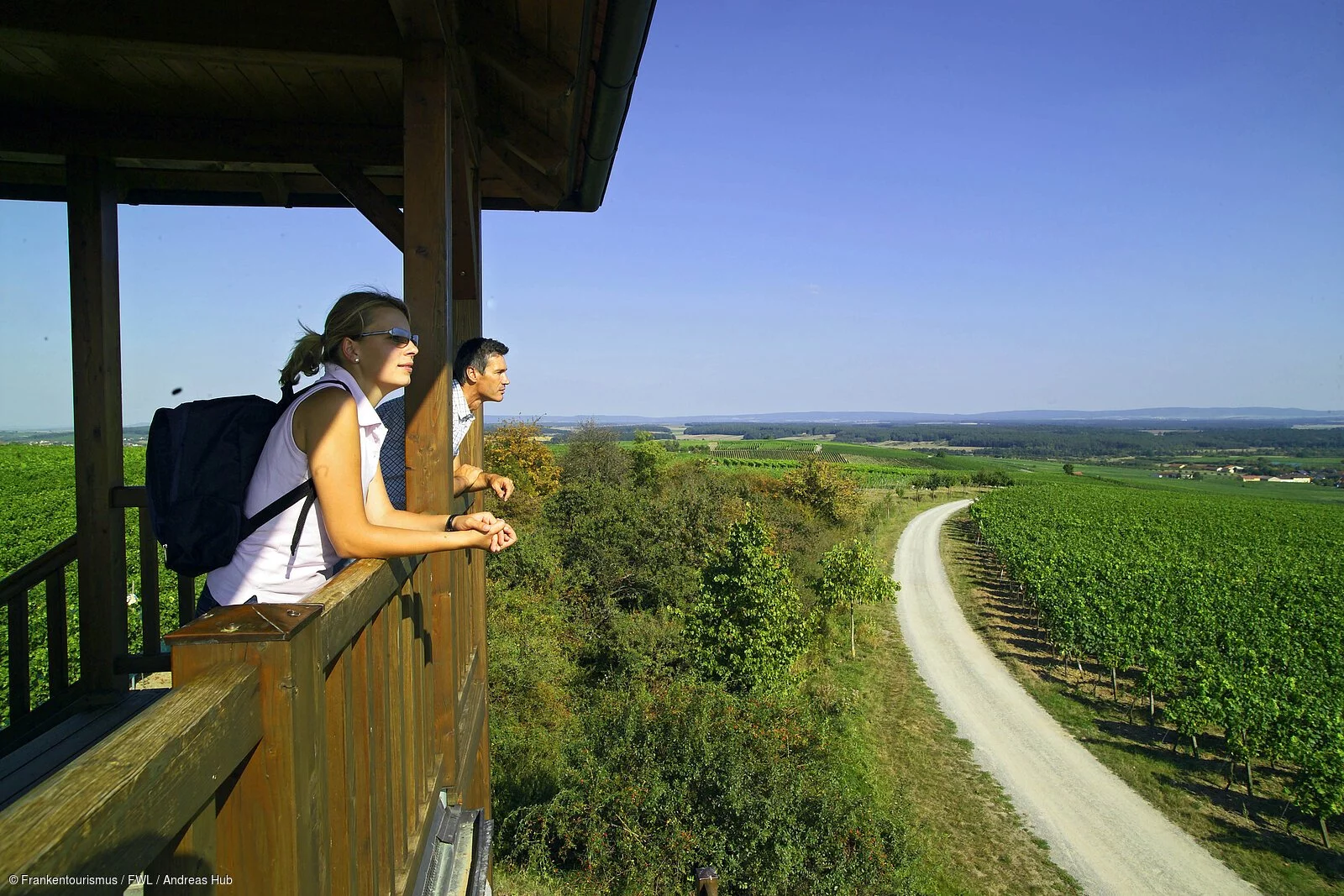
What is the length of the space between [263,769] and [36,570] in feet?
10.2

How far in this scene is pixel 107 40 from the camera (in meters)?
2.59

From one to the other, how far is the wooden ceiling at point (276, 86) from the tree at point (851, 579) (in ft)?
72.3

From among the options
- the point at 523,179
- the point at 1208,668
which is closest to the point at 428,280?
the point at 523,179

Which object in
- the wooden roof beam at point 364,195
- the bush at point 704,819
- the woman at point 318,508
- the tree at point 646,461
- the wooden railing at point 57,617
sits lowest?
the bush at point 704,819

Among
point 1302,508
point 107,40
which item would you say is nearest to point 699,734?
point 107,40

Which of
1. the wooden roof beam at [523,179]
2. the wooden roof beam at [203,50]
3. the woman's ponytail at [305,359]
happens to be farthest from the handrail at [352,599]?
the wooden roof beam at [523,179]

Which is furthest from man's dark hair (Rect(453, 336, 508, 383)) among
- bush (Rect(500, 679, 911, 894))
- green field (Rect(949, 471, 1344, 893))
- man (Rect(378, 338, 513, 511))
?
green field (Rect(949, 471, 1344, 893))

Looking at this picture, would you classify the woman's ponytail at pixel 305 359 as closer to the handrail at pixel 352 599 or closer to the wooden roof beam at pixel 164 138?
the handrail at pixel 352 599

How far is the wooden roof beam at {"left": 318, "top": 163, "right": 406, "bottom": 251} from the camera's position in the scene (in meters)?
3.37

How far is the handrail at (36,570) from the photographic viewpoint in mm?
3238

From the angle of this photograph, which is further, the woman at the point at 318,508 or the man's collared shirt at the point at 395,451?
the man's collared shirt at the point at 395,451

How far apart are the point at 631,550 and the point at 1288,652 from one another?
62.3ft

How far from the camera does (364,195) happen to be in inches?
132

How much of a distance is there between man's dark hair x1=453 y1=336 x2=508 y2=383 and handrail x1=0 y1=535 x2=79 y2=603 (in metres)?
1.90
